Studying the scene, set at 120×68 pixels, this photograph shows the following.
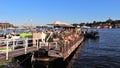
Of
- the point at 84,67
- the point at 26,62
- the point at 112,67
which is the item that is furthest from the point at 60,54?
the point at 112,67

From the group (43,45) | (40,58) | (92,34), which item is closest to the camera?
(40,58)

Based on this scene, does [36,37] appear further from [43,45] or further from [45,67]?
[45,67]

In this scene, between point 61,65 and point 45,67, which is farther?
point 61,65

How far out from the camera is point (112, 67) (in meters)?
24.4

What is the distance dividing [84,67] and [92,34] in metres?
55.1

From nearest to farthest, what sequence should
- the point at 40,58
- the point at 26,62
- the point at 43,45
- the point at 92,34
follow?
1. the point at 40,58
2. the point at 26,62
3. the point at 43,45
4. the point at 92,34

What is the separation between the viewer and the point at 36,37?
24297 millimetres

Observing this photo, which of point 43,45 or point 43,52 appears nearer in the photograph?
point 43,52

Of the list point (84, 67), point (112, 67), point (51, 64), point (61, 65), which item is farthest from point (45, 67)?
point (112, 67)

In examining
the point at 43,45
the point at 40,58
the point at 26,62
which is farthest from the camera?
the point at 43,45

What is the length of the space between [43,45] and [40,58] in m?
4.76

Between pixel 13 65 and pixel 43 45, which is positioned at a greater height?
pixel 43 45

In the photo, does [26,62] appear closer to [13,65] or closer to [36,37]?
[13,65]

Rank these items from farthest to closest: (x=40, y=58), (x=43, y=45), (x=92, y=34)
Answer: (x=92, y=34), (x=43, y=45), (x=40, y=58)
